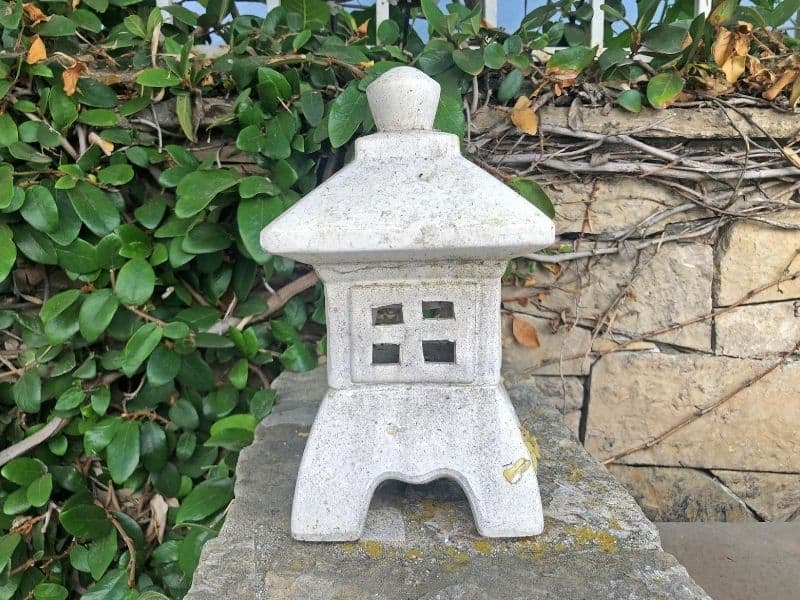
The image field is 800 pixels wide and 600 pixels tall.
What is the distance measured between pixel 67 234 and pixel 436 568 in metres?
1.02

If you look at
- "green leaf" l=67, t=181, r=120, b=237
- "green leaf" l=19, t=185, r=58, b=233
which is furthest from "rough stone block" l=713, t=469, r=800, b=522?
"green leaf" l=19, t=185, r=58, b=233

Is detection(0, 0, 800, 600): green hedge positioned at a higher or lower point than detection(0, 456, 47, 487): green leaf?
higher

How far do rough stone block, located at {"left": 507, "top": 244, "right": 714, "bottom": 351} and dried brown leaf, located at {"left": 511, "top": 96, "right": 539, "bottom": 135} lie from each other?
1.12 ft

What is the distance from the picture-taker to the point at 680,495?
141 cm

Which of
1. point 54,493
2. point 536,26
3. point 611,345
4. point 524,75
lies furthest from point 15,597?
point 536,26

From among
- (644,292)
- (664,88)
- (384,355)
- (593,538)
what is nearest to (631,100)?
(664,88)

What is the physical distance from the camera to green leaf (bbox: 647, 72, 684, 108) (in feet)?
3.94

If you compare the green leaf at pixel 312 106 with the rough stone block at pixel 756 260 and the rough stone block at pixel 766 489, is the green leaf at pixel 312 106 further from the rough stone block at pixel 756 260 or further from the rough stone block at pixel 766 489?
the rough stone block at pixel 766 489

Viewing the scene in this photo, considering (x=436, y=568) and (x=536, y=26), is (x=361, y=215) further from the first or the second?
(x=536, y=26)

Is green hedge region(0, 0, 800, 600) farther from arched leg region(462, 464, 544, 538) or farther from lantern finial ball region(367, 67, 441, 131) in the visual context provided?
arched leg region(462, 464, 544, 538)

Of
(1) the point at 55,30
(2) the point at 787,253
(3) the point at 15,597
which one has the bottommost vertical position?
(3) the point at 15,597

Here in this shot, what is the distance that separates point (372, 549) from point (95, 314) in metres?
0.80

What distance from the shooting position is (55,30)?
1166 millimetres

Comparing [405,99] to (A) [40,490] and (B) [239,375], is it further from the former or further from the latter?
(A) [40,490]
